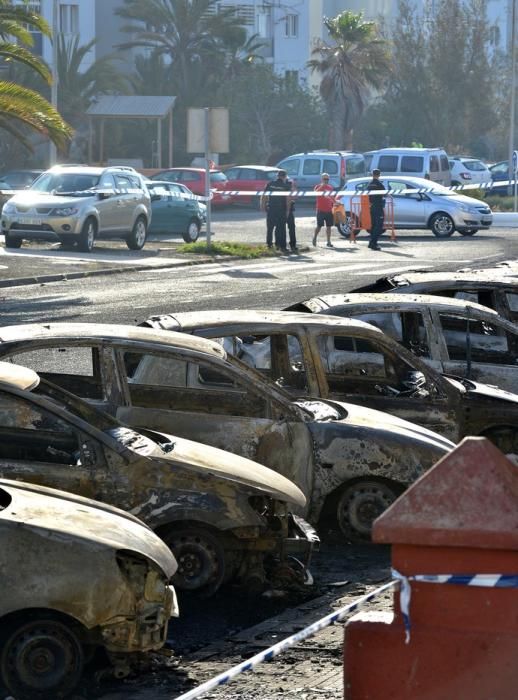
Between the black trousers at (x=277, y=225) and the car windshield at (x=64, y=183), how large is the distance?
13.5 feet

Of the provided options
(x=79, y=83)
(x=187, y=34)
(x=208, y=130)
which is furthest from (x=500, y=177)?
(x=208, y=130)

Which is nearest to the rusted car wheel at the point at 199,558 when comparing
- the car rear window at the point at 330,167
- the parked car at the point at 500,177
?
the car rear window at the point at 330,167

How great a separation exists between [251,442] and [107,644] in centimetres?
300

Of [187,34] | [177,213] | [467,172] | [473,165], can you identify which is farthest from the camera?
[187,34]

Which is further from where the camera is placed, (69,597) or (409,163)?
(409,163)

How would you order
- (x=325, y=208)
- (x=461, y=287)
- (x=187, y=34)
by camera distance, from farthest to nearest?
(x=187, y=34) < (x=325, y=208) < (x=461, y=287)

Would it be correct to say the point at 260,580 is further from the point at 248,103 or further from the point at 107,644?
the point at 248,103

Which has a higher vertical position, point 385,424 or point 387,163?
point 387,163

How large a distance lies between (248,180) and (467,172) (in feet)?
31.8

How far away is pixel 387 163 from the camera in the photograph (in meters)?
49.8

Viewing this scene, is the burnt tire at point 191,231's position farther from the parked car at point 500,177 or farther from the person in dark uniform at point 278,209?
the parked car at point 500,177

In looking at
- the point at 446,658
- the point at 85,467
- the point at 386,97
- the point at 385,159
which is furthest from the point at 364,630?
the point at 386,97

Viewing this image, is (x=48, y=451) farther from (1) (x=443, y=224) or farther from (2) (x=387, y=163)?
(2) (x=387, y=163)

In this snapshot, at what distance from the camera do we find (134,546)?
655 centimetres
